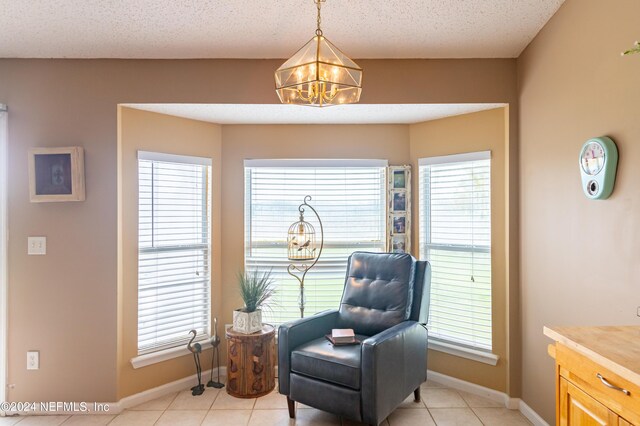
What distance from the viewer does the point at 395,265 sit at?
2760 mm

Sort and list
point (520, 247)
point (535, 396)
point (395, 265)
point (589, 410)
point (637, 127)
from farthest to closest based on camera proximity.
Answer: point (395, 265) → point (520, 247) → point (535, 396) → point (637, 127) → point (589, 410)

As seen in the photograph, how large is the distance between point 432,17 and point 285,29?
93 cm

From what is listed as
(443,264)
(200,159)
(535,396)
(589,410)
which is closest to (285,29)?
(200,159)

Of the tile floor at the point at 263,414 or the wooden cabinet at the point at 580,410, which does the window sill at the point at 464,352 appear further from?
the wooden cabinet at the point at 580,410

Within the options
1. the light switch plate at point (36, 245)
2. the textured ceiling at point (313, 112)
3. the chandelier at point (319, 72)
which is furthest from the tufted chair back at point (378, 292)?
the light switch plate at point (36, 245)

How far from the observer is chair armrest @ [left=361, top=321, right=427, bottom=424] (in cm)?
210

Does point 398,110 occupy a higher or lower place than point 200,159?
higher

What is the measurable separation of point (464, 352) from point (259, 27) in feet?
9.47

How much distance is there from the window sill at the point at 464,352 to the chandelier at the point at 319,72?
2.32 metres

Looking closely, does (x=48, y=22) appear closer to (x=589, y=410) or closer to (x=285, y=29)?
(x=285, y=29)

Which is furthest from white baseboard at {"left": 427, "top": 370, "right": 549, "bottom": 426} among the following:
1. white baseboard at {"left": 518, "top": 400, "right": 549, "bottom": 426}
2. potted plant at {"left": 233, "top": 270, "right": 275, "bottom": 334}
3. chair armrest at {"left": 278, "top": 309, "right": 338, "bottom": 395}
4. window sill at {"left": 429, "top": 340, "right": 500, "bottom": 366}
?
potted plant at {"left": 233, "top": 270, "right": 275, "bottom": 334}

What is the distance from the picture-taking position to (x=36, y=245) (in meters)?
2.62

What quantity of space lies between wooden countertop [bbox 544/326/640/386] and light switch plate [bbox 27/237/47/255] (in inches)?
125

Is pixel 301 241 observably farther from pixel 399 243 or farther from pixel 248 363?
pixel 248 363
